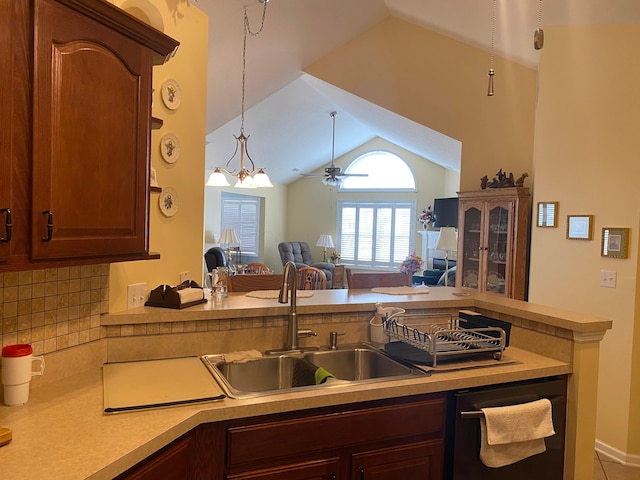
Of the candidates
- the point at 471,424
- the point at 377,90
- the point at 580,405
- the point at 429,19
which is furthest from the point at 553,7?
the point at 471,424

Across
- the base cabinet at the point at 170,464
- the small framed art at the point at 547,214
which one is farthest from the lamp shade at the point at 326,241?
the base cabinet at the point at 170,464

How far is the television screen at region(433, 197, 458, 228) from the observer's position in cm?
666

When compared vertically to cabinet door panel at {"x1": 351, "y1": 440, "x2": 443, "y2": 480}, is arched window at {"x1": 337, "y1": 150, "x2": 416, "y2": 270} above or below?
above

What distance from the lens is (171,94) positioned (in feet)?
6.91

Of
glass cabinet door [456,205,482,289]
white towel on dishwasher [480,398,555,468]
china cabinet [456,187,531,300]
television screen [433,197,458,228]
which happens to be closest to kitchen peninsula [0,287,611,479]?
white towel on dishwasher [480,398,555,468]

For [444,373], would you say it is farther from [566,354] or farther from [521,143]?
[521,143]

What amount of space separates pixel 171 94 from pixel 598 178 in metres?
2.81

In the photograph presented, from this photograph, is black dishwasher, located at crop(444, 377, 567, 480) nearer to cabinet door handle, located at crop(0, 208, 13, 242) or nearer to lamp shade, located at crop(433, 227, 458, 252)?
cabinet door handle, located at crop(0, 208, 13, 242)

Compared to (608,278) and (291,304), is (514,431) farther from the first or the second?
(608,278)

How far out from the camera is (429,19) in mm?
4469

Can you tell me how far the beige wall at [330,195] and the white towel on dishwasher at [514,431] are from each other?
809 cm

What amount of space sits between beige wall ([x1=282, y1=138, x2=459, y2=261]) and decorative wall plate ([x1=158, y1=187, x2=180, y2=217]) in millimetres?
8154

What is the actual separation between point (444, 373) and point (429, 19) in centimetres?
377

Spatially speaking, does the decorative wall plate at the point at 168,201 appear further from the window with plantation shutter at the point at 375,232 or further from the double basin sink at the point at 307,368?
the window with plantation shutter at the point at 375,232
